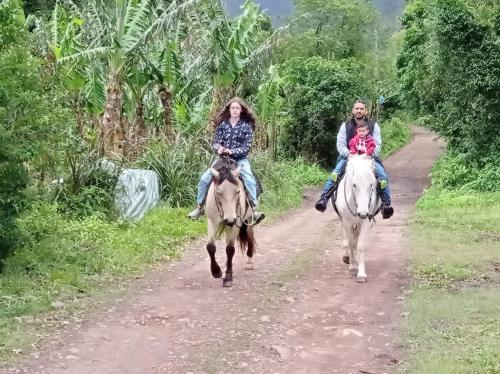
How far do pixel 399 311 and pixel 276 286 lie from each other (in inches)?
70.7

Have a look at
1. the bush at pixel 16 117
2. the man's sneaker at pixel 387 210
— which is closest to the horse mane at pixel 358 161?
the man's sneaker at pixel 387 210

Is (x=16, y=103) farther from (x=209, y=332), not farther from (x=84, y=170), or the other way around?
(x=84, y=170)

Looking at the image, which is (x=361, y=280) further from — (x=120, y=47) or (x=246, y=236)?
(x=120, y=47)

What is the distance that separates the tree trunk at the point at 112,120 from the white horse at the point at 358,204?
283 inches

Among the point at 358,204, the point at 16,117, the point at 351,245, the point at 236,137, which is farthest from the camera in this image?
the point at 351,245

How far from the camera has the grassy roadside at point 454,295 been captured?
5.60 meters

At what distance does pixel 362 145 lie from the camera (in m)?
8.80

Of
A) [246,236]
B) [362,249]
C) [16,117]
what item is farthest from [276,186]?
[16,117]

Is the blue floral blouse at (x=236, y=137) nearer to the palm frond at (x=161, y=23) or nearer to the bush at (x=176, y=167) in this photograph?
the bush at (x=176, y=167)

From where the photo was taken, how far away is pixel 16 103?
799 centimetres

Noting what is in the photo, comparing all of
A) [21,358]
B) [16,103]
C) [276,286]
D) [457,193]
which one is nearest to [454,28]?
[457,193]

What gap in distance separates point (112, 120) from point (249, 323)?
9308mm

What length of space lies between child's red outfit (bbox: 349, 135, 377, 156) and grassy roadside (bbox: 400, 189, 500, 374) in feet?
6.07

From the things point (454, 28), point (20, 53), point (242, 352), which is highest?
point (454, 28)
